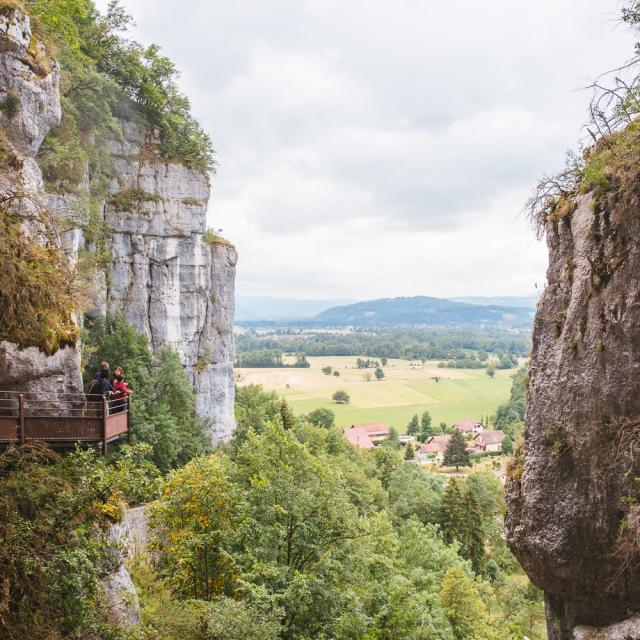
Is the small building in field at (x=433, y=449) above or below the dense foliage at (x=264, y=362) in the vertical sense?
below

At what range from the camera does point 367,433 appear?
91.4 m

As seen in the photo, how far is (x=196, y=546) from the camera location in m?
13.2

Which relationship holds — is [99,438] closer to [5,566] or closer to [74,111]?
[5,566]

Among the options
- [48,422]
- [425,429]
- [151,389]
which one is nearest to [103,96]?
[151,389]

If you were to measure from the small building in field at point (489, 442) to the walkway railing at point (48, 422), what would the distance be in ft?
287

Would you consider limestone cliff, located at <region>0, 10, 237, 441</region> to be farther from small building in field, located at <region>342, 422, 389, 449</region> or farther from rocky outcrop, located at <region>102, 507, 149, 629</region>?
small building in field, located at <region>342, 422, 389, 449</region>

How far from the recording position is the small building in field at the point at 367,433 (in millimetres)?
82625

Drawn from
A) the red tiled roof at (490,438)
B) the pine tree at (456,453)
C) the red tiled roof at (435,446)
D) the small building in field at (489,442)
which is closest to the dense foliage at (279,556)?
the pine tree at (456,453)

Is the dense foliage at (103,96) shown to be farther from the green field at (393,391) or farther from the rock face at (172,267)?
the green field at (393,391)

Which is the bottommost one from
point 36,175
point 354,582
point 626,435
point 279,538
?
point 354,582

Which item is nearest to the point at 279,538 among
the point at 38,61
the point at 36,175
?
the point at 36,175

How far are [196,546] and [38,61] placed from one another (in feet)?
49.6

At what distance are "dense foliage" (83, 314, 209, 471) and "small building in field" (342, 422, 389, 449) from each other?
56.3 metres

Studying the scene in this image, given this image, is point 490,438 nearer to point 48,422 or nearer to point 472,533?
point 472,533
